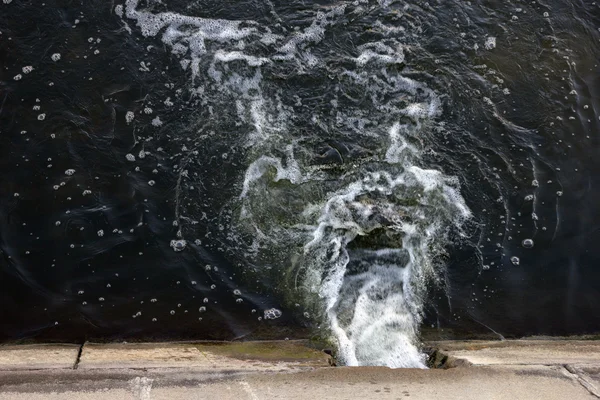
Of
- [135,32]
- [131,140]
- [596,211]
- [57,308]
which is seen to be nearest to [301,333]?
[57,308]

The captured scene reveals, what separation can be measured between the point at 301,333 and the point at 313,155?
61.2 inches

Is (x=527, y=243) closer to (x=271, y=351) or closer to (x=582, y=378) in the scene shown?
(x=582, y=378)

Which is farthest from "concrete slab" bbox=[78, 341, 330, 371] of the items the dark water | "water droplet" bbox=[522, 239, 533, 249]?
"water droplet" bbox=[522, 239, 533, 249]

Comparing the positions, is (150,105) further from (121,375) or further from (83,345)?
(121,375)

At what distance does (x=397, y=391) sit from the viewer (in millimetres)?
3721

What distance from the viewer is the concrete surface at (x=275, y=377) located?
3.57m

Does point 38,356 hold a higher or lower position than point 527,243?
lower

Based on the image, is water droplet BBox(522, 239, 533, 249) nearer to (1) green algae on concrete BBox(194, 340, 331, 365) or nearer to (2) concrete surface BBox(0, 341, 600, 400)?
(2) concrete surface BBox(0, 341, 600, 400)

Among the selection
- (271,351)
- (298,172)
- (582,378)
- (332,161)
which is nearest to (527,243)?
(582,378)

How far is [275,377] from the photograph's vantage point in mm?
3773

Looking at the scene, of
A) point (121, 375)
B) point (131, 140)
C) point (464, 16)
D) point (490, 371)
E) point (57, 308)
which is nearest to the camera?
point (121, 375)

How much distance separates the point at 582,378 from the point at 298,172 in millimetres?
2537

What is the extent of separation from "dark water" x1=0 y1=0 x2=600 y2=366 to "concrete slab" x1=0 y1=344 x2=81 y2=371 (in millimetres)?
137


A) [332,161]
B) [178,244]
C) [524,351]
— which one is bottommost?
[524,351]
